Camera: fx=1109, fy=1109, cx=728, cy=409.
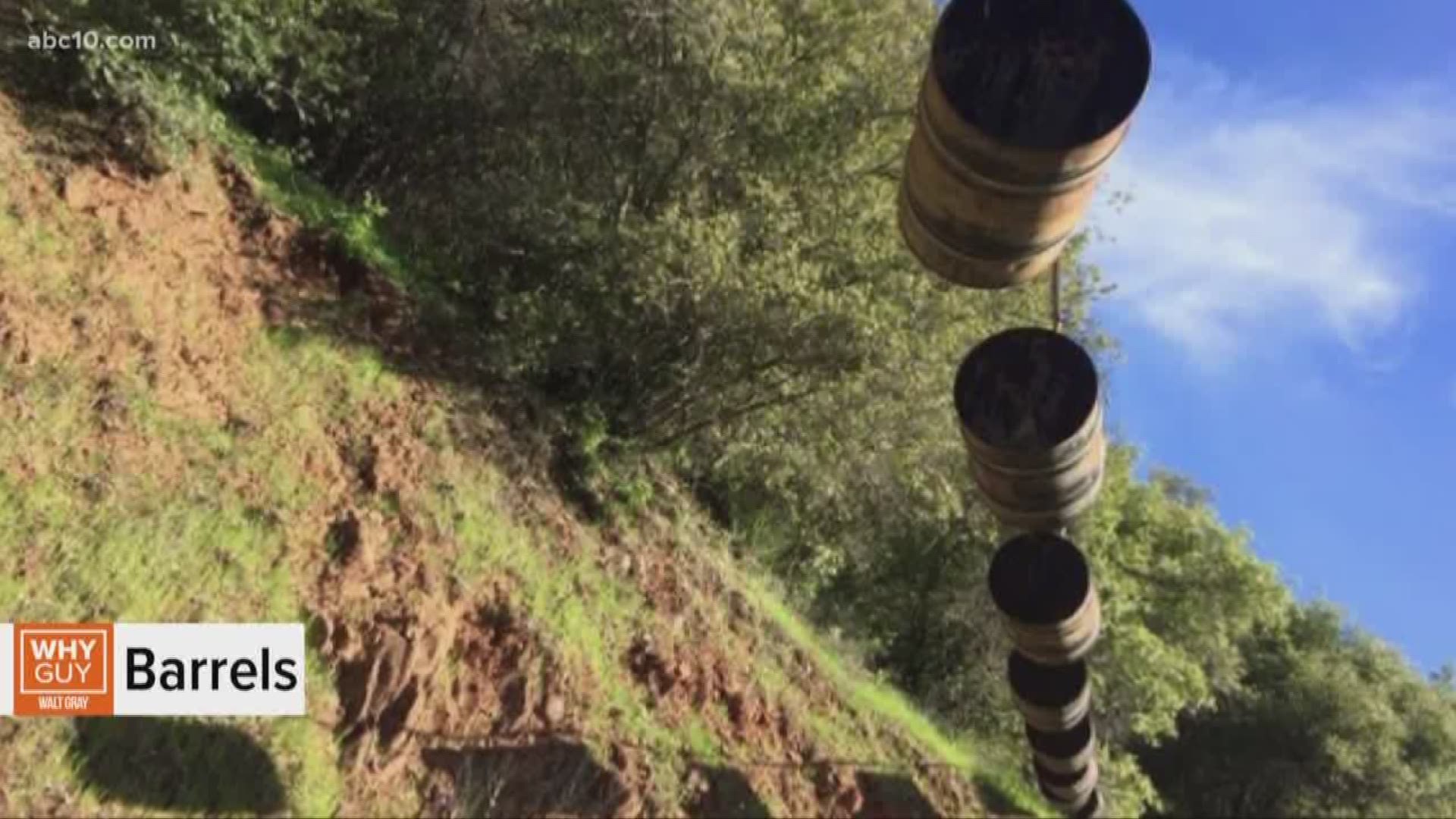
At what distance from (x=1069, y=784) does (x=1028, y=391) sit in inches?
251

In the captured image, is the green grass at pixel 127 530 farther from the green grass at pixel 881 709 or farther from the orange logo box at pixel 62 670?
the green grass at pixel 881 709

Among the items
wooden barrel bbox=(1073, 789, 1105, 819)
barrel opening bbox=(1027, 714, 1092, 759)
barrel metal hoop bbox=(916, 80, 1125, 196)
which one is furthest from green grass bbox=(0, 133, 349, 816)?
wooden barrel bbox=(1073, 789, 1105, 819)

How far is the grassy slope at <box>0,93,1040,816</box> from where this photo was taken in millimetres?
5484

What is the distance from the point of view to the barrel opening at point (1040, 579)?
8133mm

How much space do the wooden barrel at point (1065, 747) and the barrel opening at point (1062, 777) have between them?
3.1 inches

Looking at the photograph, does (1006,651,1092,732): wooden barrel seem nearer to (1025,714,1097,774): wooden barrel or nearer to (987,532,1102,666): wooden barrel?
(1025,714,1097,774): wooden barrel

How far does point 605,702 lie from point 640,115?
231 inches

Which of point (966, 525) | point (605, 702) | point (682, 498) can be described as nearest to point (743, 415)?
point (682, 498)

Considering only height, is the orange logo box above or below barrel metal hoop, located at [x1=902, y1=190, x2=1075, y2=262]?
below

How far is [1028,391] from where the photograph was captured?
6445 mm

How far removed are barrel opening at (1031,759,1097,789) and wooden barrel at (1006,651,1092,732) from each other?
1.14 metres

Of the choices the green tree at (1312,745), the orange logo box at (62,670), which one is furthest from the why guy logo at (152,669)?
the green tree at (1312,745)

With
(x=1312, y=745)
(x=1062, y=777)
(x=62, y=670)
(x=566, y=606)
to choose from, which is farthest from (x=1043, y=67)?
(x=1312, y=745)

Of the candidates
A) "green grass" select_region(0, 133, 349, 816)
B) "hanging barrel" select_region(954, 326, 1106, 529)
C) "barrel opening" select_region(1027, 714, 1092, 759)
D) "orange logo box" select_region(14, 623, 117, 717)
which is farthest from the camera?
"barrel opening" select_region(1027, 714, 1092, 759)
